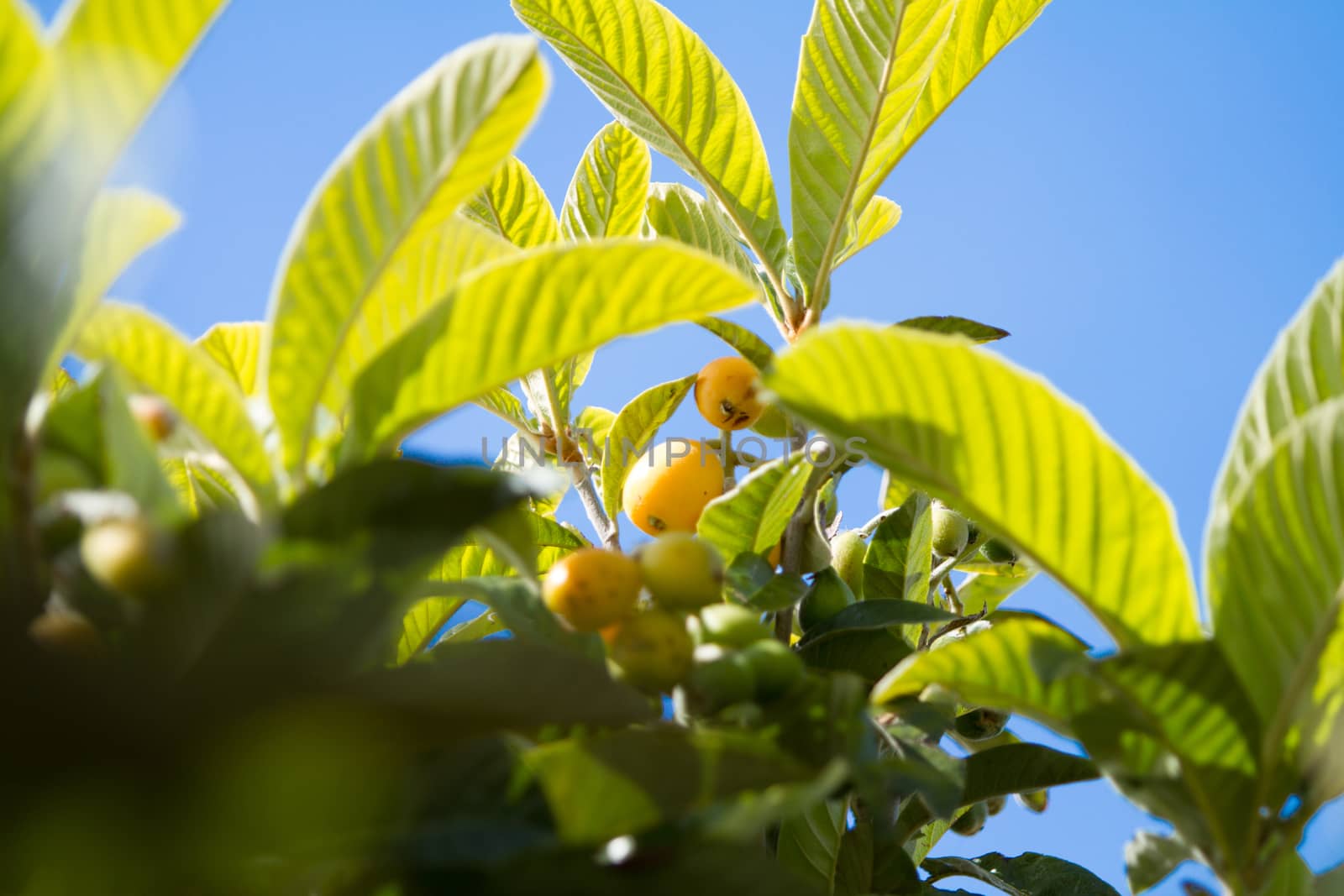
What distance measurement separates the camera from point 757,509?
3.57ft

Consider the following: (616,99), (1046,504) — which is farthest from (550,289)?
(616,99)

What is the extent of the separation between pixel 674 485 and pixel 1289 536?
903 mm

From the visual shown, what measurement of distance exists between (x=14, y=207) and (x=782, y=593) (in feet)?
2.27

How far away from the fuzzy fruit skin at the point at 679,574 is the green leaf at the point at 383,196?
285 mm

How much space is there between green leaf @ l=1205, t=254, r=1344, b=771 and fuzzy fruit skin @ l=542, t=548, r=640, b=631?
0.43 meters

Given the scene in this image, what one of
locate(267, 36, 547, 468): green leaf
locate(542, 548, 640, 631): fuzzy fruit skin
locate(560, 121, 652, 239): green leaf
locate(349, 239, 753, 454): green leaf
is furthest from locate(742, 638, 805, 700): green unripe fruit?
locate(560, 121, 652, 239): green leaf

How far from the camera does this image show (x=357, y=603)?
22.6 inches

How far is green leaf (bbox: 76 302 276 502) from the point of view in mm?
758

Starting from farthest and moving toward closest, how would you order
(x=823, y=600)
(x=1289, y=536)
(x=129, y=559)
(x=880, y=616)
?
(x=823, y=600), (x=880, y=616), (x=1289, y=536), (x=129, y=559)

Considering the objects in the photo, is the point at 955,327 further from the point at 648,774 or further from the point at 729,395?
the point at 648,774

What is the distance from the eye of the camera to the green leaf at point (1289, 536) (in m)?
0.68

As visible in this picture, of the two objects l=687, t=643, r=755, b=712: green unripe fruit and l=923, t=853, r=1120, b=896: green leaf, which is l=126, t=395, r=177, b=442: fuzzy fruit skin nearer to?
l=687, t=643, r=755, b=712: green unripe fruit

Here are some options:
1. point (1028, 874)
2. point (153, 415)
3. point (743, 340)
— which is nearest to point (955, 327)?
point (743, 340)

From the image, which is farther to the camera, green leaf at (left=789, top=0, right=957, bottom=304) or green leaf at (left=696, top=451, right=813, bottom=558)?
green leaf at (left=789, top=0, right=957, bottom=304)
